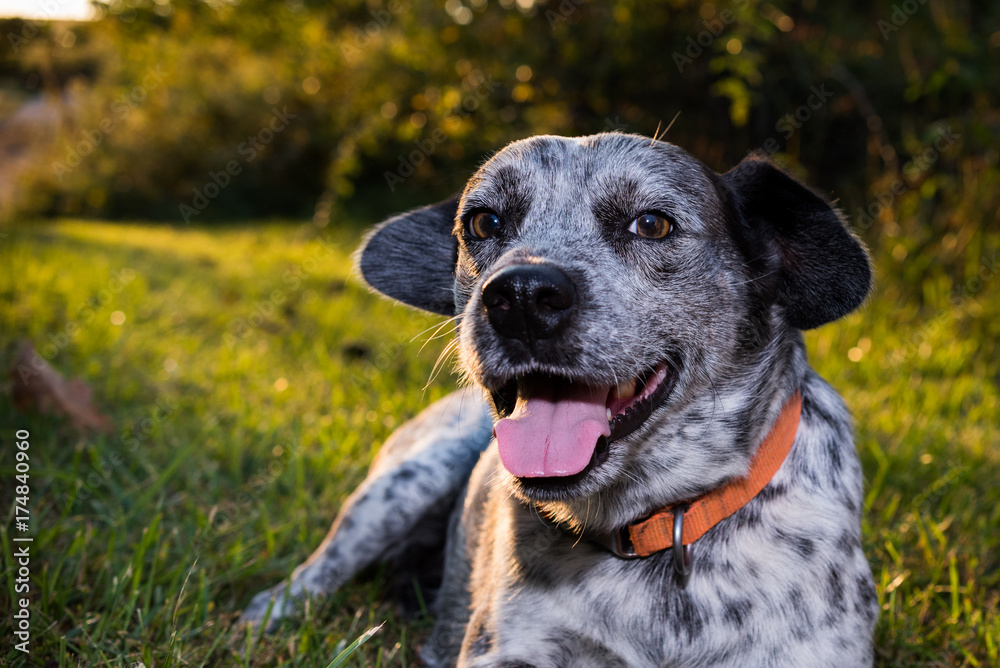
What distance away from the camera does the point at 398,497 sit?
3.20m

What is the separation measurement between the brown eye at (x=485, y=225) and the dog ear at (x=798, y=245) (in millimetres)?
750

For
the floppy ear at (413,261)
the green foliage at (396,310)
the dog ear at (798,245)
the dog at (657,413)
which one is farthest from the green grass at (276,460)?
the dog ear at (798,245)

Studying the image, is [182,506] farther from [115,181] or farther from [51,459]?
[115,181]

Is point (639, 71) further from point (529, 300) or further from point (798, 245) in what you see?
point (529, 300)

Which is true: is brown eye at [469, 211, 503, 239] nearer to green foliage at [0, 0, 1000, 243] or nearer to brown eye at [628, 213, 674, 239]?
brown eye at [628, 213, 674, 239]

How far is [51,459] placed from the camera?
3.50 m

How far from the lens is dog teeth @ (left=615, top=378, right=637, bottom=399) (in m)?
2.17

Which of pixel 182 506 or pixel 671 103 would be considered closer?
pixel 182 506

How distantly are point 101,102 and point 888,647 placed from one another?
17.6m

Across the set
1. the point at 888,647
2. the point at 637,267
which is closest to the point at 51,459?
the point at 637,267

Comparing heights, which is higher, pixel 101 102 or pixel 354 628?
pixel 354 628

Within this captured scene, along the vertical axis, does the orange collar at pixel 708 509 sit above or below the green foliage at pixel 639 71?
above

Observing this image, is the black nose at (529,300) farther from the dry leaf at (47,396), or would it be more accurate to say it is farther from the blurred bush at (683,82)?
the blurred bush at (683,82)

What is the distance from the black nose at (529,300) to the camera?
191 centimetres
